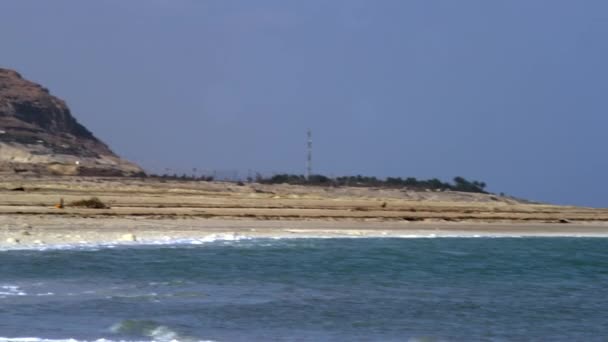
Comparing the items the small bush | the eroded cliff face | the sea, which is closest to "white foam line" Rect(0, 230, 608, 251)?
the sea

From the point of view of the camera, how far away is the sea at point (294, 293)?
1719cm

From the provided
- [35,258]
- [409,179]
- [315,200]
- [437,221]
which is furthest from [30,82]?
[35,258]

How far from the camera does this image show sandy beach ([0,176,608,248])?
1329 inches

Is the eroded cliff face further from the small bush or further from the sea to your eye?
the sea

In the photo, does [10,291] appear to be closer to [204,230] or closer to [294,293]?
[294,293]

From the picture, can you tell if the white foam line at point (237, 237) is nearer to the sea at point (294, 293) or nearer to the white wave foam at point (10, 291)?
the sea at point (294, 293)

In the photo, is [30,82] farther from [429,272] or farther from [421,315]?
[421,315]

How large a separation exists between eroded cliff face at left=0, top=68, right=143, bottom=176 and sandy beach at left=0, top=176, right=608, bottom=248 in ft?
44.2

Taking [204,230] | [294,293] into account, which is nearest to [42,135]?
[204,230]

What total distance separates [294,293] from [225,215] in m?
19.6

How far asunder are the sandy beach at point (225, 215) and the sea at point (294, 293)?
205 cm

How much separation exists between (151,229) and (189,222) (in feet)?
11.4

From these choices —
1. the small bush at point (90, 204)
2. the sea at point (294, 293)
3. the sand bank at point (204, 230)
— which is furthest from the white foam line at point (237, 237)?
the small bush at point (90, 204)

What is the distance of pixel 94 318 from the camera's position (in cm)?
1766
